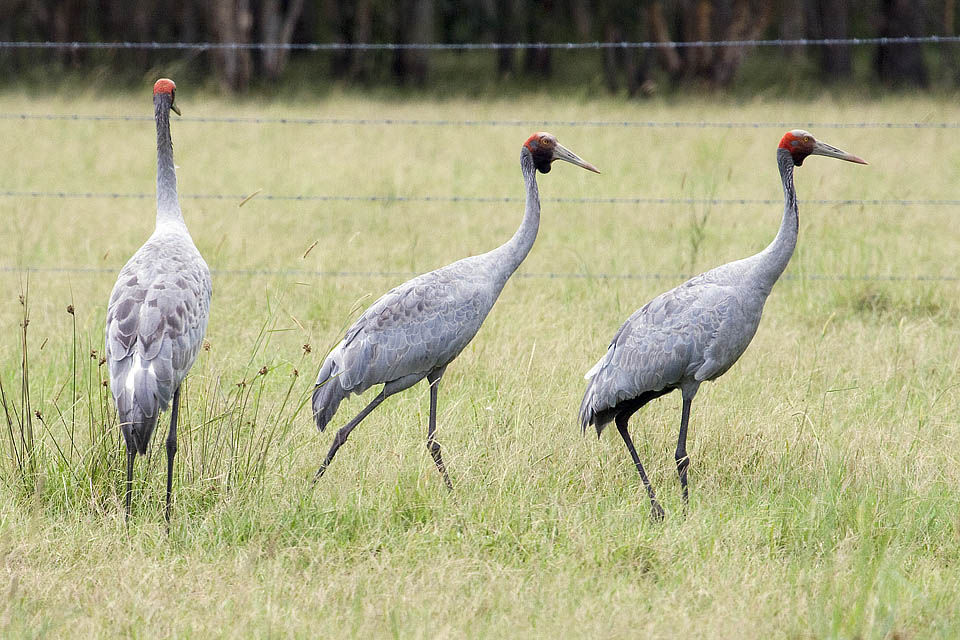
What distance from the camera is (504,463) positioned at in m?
4.28

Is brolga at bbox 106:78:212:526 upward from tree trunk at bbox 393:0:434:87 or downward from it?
downward

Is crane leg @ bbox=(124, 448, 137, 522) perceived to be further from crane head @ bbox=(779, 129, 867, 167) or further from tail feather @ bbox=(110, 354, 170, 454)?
crane head @ bbox=(779, 129, 867, 167)

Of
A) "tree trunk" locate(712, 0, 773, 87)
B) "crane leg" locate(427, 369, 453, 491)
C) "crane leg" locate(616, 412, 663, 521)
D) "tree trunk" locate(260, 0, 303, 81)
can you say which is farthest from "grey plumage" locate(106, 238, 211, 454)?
"tree trunk" locate(260, 0, 303, 81)

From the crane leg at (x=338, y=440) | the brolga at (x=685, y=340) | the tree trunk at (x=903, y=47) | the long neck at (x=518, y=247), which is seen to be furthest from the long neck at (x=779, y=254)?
the tree trunk at (x=903, y=47)

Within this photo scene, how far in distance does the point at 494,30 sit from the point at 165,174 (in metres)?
20.7

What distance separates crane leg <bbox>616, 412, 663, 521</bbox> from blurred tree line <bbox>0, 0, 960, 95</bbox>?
14017 millimetres

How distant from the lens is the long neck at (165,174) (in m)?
4.63

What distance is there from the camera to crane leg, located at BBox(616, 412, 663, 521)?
404 cm

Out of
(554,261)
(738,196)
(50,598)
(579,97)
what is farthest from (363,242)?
(579,97)

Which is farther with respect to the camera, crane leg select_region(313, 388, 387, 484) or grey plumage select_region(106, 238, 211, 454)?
crane leg select_region(313, 388, 387, 484)

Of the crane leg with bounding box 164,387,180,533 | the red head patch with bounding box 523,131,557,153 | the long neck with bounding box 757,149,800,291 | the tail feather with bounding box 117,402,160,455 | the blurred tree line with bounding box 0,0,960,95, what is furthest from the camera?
the blurred tree line with bounding box 0,0,960,95

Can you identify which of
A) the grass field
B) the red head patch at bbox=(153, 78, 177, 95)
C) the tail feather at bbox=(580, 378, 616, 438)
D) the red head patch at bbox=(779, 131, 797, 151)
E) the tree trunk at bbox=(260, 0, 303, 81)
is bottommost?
the grass field

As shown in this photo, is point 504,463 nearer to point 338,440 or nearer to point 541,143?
point 338,440

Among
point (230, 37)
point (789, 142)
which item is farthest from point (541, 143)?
point (230, 37)
